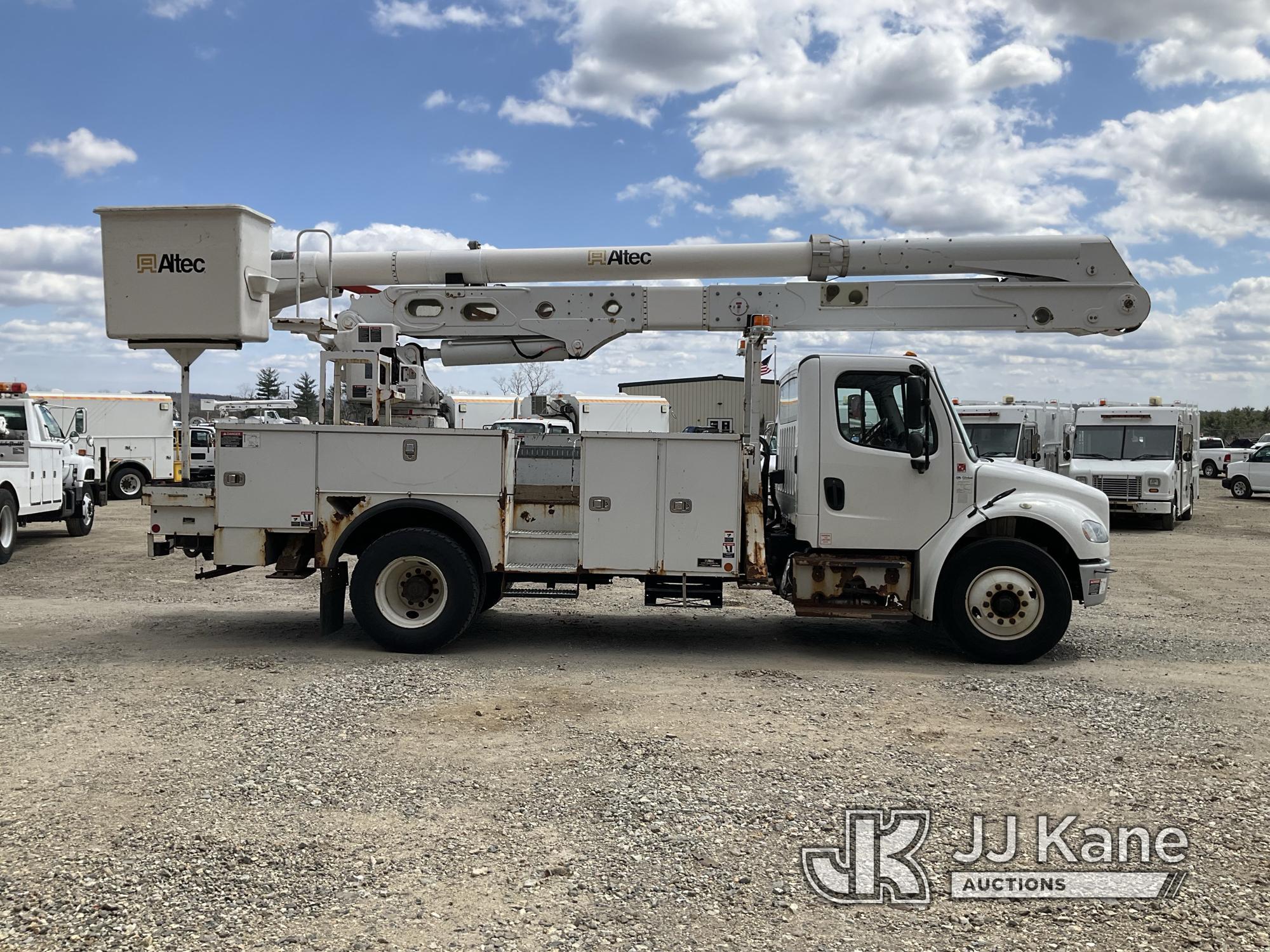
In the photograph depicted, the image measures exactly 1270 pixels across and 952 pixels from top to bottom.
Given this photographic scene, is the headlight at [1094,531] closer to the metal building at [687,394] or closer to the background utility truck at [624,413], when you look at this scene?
the background utility truck at [624,413]

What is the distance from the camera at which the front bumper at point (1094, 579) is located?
340 inches

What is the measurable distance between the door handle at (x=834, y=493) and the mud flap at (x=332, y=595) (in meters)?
4.25

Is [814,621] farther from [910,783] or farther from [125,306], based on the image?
[125,306]

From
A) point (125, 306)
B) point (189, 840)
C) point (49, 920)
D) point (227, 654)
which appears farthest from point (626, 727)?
point (125, 306)

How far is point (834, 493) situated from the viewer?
873 cm

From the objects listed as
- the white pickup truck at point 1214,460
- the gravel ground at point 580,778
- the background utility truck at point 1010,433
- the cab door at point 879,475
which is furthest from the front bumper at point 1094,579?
the white pickup truck at point 1214,460

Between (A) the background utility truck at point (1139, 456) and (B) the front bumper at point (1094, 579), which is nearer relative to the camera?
(B) the front bumper at point (1094, 579)

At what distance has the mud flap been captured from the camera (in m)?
9.07

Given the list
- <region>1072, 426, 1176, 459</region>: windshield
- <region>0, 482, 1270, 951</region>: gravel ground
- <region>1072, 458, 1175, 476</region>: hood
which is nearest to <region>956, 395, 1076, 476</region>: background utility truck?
<region>1072, 426, 1176, 459</region>: windshield

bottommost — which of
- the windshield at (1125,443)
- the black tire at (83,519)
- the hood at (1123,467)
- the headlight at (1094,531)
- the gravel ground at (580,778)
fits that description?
the gravel ground at (580,778)

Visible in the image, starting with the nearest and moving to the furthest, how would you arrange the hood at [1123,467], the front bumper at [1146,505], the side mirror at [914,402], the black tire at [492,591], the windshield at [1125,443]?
the side mirror at [914,402] < the black tire at [492,591] < the front bumper at [1146,505] < the hood at [1123,467] < the windshield at [1125,443]

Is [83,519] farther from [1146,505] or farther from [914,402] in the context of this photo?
[1146,505]

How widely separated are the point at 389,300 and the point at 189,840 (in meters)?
6.06

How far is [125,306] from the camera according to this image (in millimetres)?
8703
